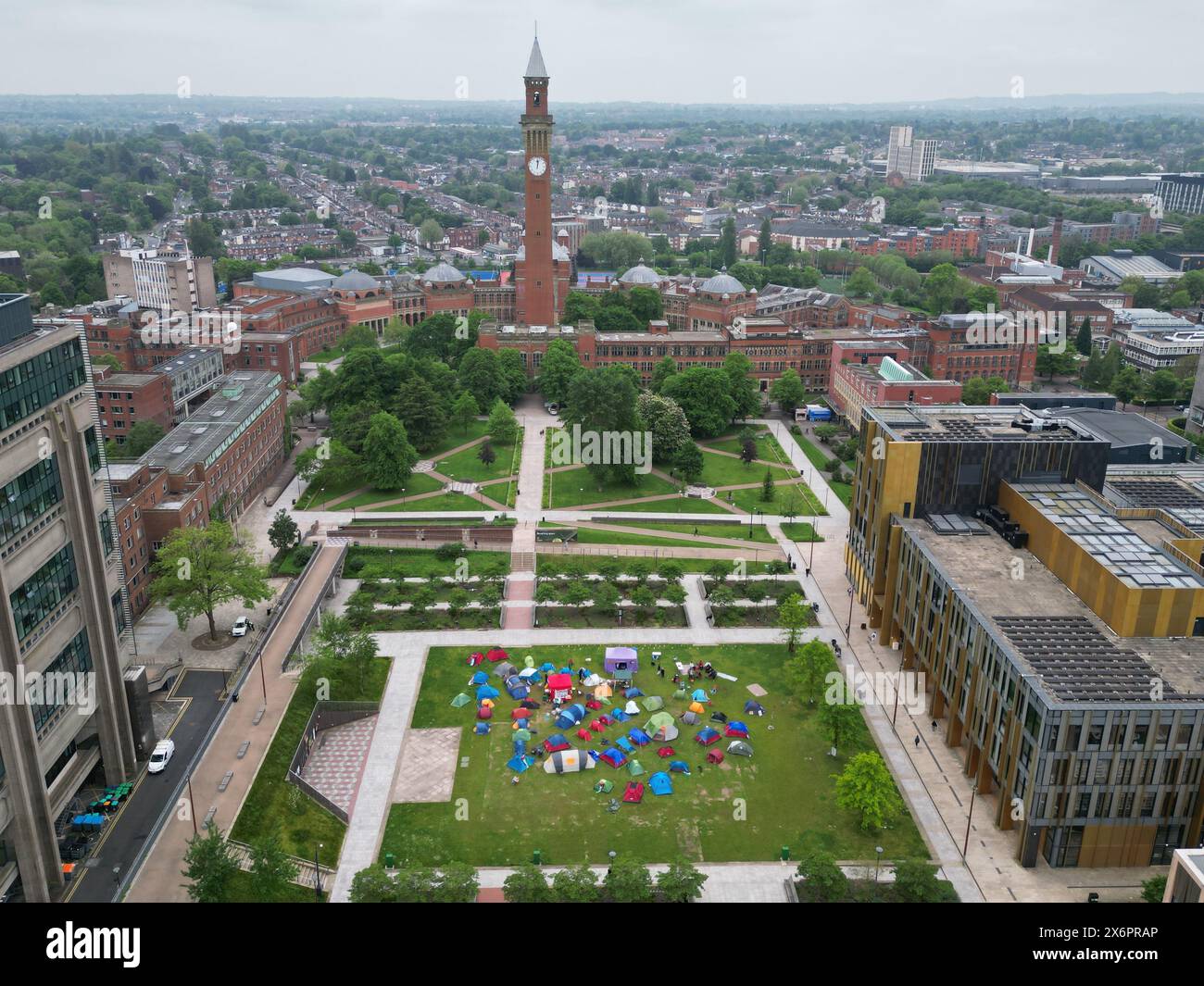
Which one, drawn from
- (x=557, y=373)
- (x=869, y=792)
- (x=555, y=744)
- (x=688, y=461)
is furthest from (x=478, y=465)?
(x=869, y=792)

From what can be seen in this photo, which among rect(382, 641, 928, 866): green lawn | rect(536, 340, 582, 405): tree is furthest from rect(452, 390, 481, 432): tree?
rect(382, 641, 928, 866): green lawn

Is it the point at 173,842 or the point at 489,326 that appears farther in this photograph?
the point at 489,326

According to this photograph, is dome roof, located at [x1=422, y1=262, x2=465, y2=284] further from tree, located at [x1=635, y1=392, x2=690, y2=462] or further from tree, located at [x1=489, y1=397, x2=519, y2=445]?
tree, located at [x1=635, y1=392, x2=690, y2=462]

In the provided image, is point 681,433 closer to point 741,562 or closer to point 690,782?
point 741,562

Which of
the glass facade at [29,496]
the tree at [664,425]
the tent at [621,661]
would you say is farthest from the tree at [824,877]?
the tree at [664,425]

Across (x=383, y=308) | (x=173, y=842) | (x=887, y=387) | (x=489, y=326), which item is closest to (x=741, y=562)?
(x=887, y=387)

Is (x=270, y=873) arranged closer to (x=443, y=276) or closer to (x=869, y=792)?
(x=869, y=792)
